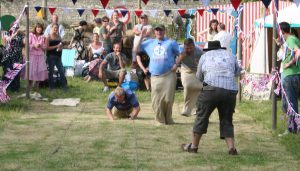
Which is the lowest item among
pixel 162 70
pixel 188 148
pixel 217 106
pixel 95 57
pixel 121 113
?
pixel 121 113

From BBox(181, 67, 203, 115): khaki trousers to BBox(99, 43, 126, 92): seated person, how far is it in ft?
14.8

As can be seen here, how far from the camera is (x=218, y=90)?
1030cm

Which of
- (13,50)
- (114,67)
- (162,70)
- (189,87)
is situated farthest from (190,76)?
(114,67)

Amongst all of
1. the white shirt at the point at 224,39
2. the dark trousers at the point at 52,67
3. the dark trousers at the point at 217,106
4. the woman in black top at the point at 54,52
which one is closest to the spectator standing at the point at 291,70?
the dark trousers at the point at 217,106

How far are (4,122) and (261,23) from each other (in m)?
8.54

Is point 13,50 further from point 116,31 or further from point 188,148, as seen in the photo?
point 188,148

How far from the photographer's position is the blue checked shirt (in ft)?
34.0

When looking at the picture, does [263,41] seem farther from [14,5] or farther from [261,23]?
[14,5]

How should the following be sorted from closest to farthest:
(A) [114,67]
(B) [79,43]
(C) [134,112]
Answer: (C) [134,112] < (A) [114,67] < (B) [79,43]

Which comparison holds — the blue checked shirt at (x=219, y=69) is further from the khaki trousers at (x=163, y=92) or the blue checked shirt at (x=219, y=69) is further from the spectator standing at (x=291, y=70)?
the khaki trousers at (x=163, y=92)

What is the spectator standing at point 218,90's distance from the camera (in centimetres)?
1033

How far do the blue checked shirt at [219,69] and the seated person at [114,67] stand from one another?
8.61 metres

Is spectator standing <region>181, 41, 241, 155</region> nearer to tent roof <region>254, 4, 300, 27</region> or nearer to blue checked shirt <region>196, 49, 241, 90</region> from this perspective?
blue checked shirt <region>196, 49, 241, 90</region>

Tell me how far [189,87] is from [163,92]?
123 cm
